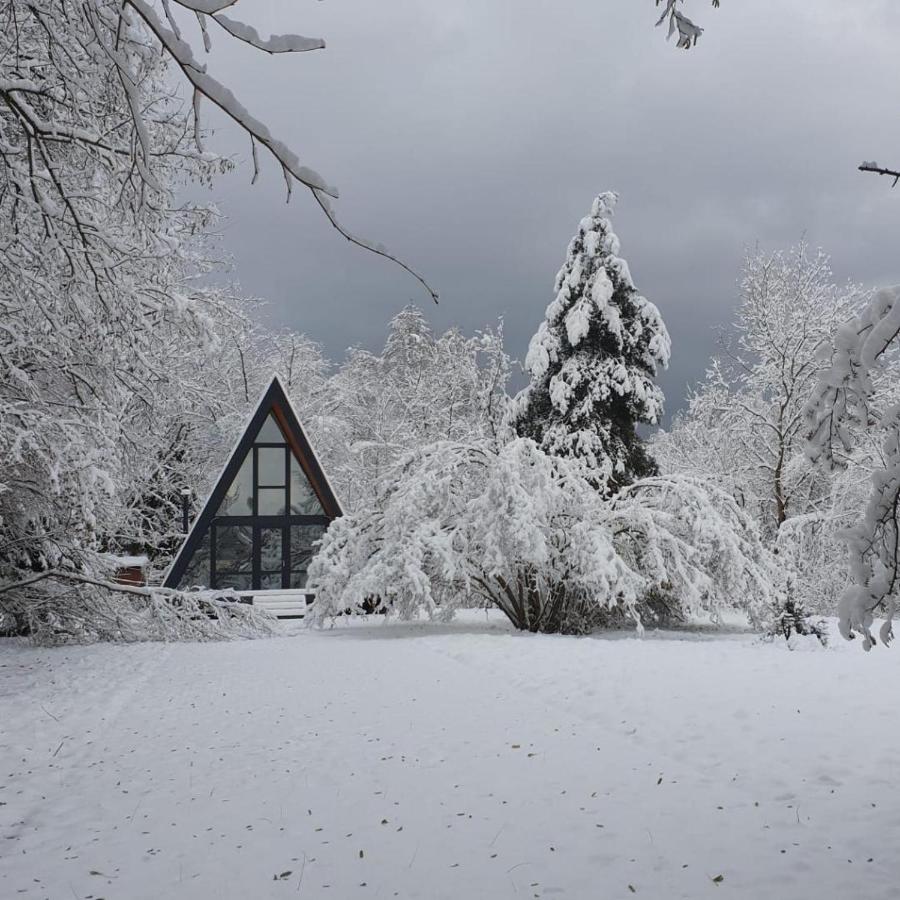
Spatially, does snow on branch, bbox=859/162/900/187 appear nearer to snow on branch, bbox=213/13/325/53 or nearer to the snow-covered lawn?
snow on branch, bbox=213/13/325/53

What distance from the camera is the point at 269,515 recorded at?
17.6m

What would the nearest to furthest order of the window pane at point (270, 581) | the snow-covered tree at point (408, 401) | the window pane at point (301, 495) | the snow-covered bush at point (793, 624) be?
the snow-covered bush at point (793, 624) < the window pane at point (270, 581) < the window pane at point (301, 495) < the snow-covered tree at point (408, 401)

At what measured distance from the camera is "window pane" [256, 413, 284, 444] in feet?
57.5

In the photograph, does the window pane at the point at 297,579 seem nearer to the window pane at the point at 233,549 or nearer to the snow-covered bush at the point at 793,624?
the window pane at the point at 233,549

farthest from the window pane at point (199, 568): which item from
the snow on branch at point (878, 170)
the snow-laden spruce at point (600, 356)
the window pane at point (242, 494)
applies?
the snow on branch at point (878, 170)

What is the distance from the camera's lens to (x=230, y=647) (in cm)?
1158

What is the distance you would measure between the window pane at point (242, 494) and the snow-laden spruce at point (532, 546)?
475 centimetres

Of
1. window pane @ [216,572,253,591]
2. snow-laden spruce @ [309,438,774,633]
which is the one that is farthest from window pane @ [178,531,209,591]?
snow-laden spruce @ [309,438,774,633]

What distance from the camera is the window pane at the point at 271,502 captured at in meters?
17.6

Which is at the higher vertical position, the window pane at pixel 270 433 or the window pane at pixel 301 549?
the window pane at pixel 270 433

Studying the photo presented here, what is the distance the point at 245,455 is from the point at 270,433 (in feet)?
2.79

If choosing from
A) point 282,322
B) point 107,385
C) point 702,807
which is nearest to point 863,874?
point 702,807

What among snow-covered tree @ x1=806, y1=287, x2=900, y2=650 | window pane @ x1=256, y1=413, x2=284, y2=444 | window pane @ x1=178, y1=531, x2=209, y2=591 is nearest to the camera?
snow-covered tree @ x1=806, y1=287, x2=900, y2=650

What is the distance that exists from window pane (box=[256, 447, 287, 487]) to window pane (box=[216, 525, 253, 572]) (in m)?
1.00
